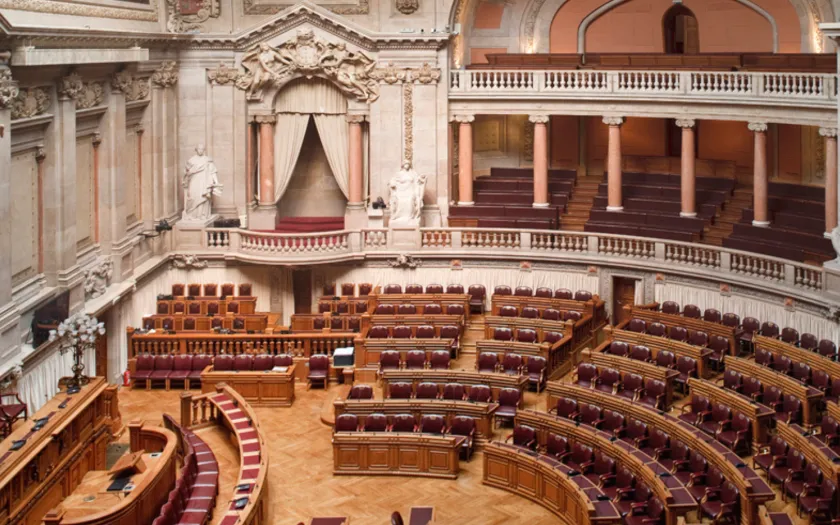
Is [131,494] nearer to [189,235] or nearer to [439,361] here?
[439,361]

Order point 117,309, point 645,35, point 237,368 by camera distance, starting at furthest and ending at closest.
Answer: point 645,35, point 117,309, point 237,368

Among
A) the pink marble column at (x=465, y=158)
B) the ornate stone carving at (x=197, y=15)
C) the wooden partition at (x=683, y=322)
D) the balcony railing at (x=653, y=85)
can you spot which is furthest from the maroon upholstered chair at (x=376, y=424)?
the ornate stone carving at (x=197, y=15)

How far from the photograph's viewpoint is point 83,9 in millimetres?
28500

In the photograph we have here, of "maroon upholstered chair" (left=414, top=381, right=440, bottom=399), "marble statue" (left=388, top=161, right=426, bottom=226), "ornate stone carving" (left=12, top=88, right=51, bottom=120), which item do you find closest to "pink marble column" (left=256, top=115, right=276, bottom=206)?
"marble statue" (left=388, top=161, right=426, bottom=226)

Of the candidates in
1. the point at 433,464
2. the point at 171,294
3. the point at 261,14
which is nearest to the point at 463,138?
the point at 261,14

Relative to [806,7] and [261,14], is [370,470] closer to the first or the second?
[261,14]

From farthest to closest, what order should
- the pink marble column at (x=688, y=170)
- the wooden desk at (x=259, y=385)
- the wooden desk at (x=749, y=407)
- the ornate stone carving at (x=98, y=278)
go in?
1. the pink marble column at (x=688, y=170)
2. the ornate stone carving at (x=98, y=278)
3. the wooden desk at (x=259, y=385)
4. the wooden desk at (x=749, y=407)

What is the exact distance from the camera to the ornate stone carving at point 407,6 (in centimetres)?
3488

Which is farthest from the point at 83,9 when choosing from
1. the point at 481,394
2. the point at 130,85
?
the point at 481,394

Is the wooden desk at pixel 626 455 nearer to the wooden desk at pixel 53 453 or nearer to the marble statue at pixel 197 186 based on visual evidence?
the wooden desk at pixel 53 453

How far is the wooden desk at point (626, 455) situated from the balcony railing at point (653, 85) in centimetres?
1177

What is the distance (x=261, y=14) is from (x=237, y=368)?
12202 mm

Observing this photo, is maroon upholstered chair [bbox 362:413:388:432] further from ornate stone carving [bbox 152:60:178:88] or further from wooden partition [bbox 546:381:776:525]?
ornate stone carving [bbox 152:60:178:88]

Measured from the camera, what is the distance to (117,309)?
3030cm
